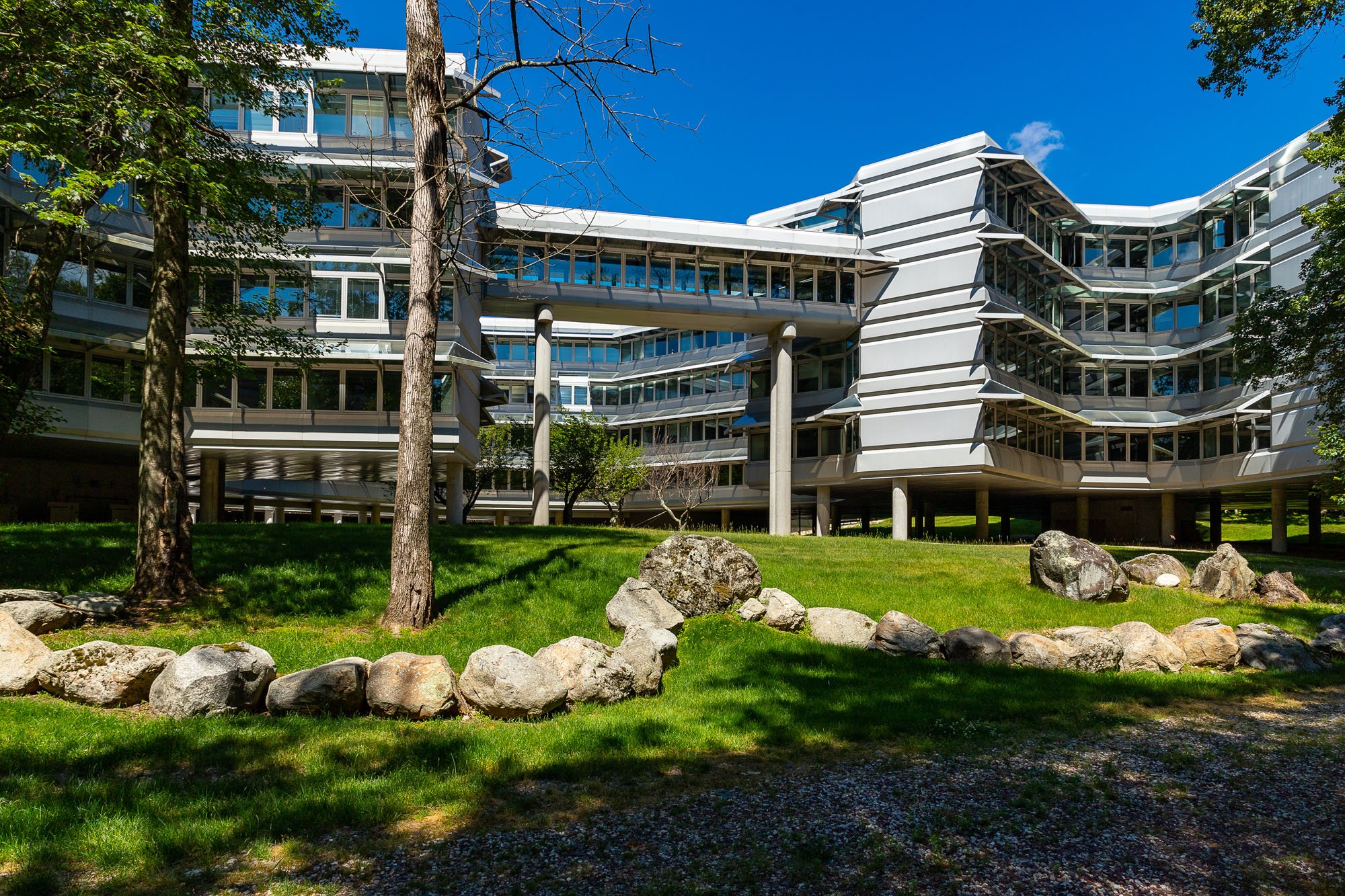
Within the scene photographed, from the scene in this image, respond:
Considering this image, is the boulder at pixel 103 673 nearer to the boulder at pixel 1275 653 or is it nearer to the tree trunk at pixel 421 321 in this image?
the tree trunk at pixel 421 321

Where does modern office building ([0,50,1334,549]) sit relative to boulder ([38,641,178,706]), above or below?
above

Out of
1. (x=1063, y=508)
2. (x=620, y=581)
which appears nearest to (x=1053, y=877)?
(x=620, y=581)

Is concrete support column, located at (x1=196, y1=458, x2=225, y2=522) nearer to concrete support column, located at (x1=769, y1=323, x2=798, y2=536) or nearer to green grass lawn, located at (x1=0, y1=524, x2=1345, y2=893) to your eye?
green grass lawn, located at (x1=0, y1=524, x2=1345, y2=893)

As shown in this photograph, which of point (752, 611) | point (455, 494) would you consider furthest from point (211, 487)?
point (752, 611)

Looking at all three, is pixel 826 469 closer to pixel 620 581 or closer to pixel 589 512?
pixel 589 512

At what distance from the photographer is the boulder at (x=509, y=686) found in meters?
7.99

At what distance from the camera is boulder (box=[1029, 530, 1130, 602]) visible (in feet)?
51.2

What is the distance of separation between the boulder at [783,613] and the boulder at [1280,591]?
35.5 feet

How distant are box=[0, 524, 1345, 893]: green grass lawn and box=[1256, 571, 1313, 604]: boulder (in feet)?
1.23

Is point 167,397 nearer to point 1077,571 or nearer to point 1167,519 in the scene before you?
point 1077,571

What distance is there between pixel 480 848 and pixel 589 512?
5184 centimetres

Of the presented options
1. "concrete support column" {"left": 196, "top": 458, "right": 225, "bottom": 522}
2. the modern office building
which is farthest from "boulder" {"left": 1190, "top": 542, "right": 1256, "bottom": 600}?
"concrete support column" {"left": 196, "top": 458, "right": 225, "bottom": 522}

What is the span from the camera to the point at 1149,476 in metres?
40.1

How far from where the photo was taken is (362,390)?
29656mm
